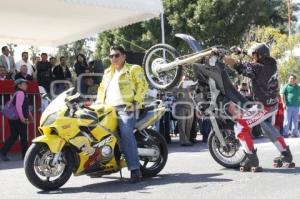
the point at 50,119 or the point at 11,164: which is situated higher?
the point at 50,119

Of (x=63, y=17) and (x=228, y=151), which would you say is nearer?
(x=228, y=151)

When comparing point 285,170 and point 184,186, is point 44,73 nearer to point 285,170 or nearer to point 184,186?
point 285,170

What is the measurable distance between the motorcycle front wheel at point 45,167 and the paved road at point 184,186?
13cm

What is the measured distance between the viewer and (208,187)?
6.86 m

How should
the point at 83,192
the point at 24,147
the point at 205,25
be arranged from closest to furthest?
the point at 83,192
the point at 24,147
the point at 205,25

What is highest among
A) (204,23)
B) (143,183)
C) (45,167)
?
(204,23)

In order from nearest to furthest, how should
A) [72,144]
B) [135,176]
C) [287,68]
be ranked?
[72,144] < [135,176] < [287,68]

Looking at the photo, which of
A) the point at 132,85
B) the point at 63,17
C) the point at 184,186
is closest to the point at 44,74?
the point at 63,17

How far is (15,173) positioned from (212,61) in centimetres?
374

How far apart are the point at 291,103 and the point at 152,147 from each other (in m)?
9.18

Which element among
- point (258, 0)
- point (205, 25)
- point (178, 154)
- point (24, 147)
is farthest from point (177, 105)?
point (258, 0)

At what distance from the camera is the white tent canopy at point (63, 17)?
1308 centimetres

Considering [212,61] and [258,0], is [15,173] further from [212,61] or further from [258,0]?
[258,0]

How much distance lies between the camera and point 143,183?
7359 mm
